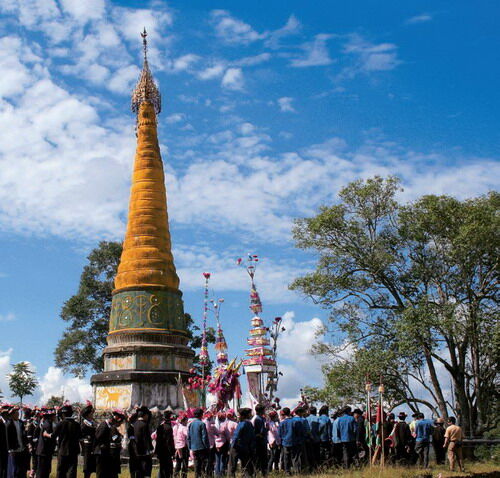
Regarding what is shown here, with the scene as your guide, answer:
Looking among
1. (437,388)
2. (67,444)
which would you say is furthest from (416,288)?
(67,444)

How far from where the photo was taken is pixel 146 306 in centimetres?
3078

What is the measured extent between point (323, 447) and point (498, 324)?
884 centimetres

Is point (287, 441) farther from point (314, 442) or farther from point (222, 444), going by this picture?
point (222, 444)

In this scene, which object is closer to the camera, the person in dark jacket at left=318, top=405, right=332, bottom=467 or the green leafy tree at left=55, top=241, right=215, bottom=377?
the person in dark jacket at left=318, top=405, right=332, bottom=467

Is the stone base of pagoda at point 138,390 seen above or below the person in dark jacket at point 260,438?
above

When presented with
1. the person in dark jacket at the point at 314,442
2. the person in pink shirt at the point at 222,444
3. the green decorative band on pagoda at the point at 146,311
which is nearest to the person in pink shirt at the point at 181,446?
the person in pink shirt at the point at 222,444

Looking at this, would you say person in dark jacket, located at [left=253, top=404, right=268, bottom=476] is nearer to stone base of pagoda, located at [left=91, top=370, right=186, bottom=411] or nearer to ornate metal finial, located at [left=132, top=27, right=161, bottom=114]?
stone base of pagoda, located at [left=91, top=370, right=186, bottom=411]

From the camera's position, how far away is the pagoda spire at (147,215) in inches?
1249

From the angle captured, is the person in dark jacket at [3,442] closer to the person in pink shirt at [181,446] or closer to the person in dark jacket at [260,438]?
the person in pink shirt at [181,446]

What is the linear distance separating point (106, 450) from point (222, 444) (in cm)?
354

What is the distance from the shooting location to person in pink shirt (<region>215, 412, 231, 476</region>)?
15.4m

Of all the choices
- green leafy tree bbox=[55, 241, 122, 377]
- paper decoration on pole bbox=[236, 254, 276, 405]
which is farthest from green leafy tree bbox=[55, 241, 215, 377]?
paper decoration on pole bbox=[236, 254, 276, 405]

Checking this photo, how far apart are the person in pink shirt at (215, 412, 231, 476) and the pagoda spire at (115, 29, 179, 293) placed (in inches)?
643

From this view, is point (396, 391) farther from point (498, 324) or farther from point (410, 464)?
point (410, 464)
